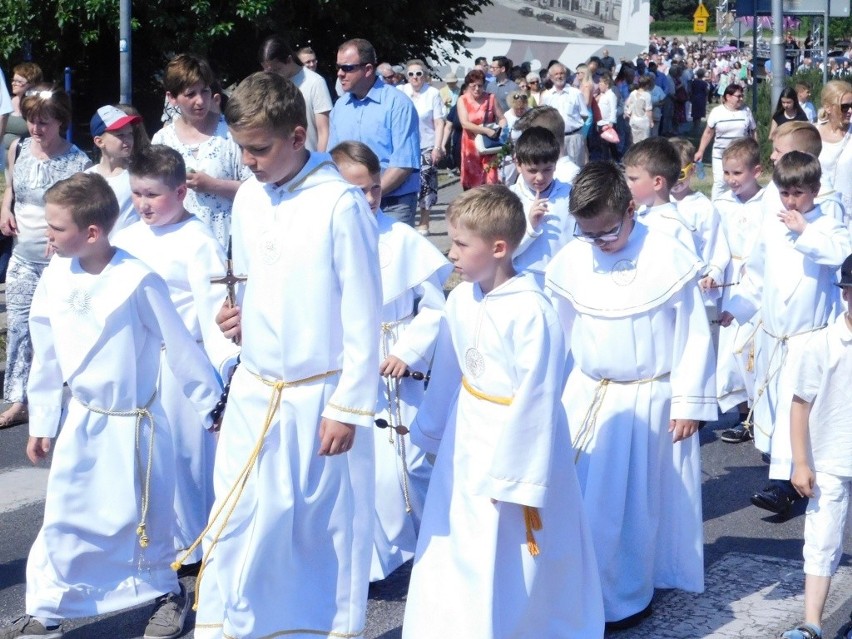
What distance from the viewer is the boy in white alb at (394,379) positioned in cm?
591

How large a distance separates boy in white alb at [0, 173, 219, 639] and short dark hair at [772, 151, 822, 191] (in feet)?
10.2

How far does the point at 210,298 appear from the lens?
5527 mm

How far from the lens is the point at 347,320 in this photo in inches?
177

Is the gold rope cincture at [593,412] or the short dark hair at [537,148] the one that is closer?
the gold rope cincture at [593,412]

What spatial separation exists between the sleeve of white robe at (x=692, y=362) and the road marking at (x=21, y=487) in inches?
131

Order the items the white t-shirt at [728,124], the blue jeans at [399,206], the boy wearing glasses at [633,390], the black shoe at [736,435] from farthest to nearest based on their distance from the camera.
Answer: the white t-shirt at [728,124] → the blue jeans at [399,206] → the black shoe at [736,435] → the boy wearing glasses at [633,390]

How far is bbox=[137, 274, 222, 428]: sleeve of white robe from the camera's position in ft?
16.9

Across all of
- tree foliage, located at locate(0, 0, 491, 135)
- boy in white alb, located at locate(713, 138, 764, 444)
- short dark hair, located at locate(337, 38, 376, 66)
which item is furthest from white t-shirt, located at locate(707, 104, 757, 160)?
short dark hair, located at locate(337, 38, 376, 66)

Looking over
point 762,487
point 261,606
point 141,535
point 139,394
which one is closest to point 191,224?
point 139,394

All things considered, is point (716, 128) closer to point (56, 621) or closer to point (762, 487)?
point (762, 487)

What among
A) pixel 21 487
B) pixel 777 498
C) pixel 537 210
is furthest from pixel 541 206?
pixel 21 487

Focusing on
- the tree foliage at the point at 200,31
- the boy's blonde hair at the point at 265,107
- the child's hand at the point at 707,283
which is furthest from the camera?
the tree foliage at the point at 200,31

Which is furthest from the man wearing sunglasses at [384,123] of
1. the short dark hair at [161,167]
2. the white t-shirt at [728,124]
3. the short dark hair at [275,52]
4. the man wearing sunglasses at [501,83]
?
the man wearing sunglasses at [501,83]

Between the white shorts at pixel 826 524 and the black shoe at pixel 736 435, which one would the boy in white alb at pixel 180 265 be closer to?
the white shorts at pixel 826 524
